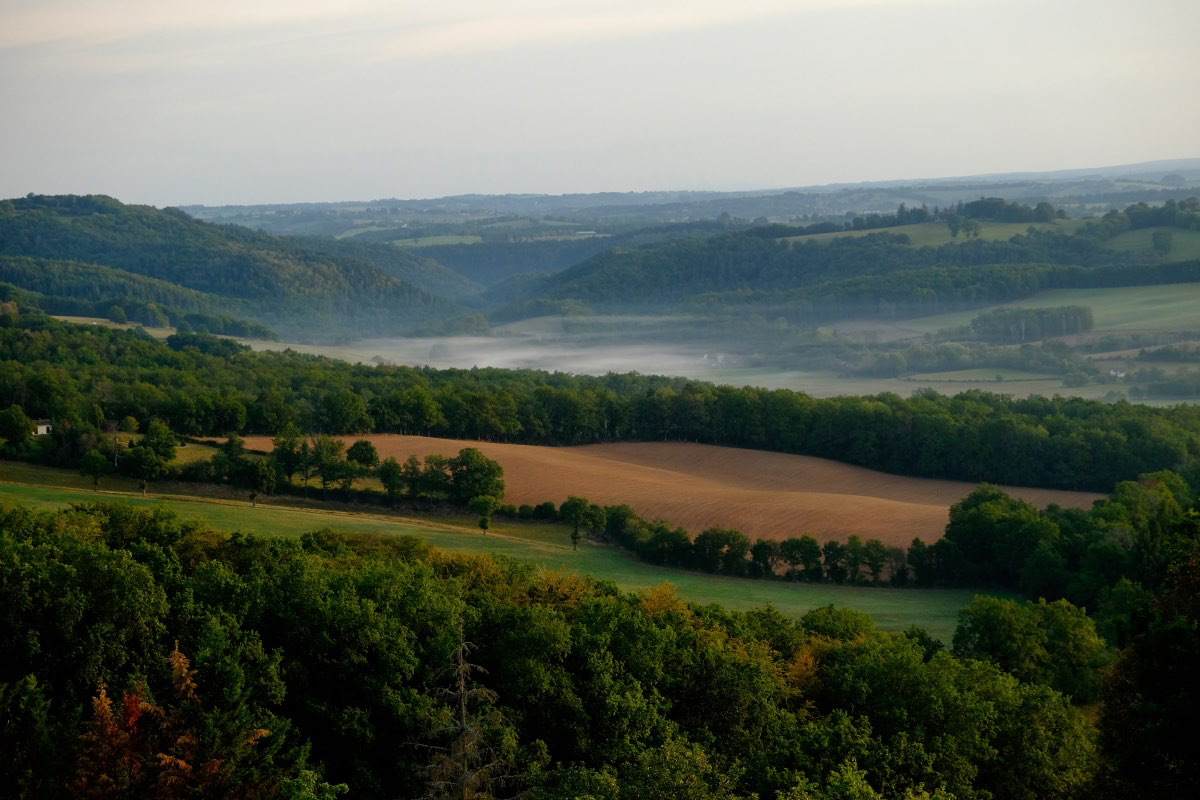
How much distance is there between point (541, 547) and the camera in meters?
60.2

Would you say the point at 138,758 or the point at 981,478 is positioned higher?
the point at 138,758

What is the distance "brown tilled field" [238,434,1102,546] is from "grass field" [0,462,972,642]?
515 cm

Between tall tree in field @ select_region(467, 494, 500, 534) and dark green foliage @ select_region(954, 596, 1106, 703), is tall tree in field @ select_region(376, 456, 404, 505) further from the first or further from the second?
dark green foliage @ select_region(954, 596, 1106, 703)

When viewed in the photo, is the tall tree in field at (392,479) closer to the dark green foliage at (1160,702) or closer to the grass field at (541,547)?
the grass field at (541,547)

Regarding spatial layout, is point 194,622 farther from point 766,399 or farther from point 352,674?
point 766,399

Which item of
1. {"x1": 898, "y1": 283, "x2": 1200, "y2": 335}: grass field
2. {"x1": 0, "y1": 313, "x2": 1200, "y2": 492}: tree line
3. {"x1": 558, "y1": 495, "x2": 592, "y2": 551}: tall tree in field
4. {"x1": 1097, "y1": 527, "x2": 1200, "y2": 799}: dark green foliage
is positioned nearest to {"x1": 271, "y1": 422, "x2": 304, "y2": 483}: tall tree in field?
{"x1": 0, "y1": 313, "x2": 1200, "y2": 492}: tree line

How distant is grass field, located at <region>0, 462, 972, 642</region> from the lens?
2041 inches

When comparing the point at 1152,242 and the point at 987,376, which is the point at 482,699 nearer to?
the point at 987,376

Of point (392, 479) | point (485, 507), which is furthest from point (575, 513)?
point (392, 479)

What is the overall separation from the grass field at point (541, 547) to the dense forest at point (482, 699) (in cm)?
1751

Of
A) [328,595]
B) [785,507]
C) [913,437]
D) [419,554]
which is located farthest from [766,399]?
[328,595]

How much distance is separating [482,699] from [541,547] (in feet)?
111

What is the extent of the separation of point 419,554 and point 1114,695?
2444cm

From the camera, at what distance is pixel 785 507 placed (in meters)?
66.8
